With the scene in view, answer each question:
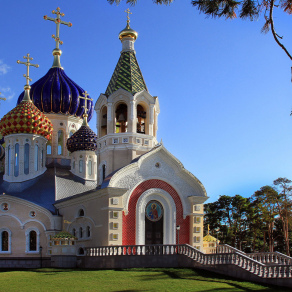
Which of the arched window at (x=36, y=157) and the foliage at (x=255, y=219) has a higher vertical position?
the arched window at (x=36, y=157)

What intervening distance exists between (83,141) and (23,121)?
427 cm

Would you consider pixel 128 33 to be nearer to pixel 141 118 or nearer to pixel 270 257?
pixel 141 118

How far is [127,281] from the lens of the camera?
740 inches

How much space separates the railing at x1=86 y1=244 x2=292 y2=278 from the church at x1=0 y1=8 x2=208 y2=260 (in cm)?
93

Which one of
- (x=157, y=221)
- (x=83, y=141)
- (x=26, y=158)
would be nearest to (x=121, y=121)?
(x=83, y=141)

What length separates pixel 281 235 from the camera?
148 feet

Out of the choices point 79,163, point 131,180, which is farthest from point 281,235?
point 131,180

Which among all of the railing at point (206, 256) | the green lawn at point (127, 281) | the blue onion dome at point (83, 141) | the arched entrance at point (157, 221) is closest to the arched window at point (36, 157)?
the blue onion dome at point (83, 141)

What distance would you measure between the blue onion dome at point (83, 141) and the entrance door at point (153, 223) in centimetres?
891

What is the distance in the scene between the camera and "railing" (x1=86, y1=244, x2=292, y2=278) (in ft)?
63.4

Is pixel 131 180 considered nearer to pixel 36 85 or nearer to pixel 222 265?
pixel 222 265

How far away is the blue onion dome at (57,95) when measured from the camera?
36.7 meters

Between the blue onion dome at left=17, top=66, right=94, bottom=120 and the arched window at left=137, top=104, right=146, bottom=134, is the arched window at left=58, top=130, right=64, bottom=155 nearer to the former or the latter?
the blue onion dome at left=17, top=66, right=94, bottom=120

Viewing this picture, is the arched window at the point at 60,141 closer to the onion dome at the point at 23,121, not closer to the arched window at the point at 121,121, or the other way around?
the onion dome at the point at 23,121
